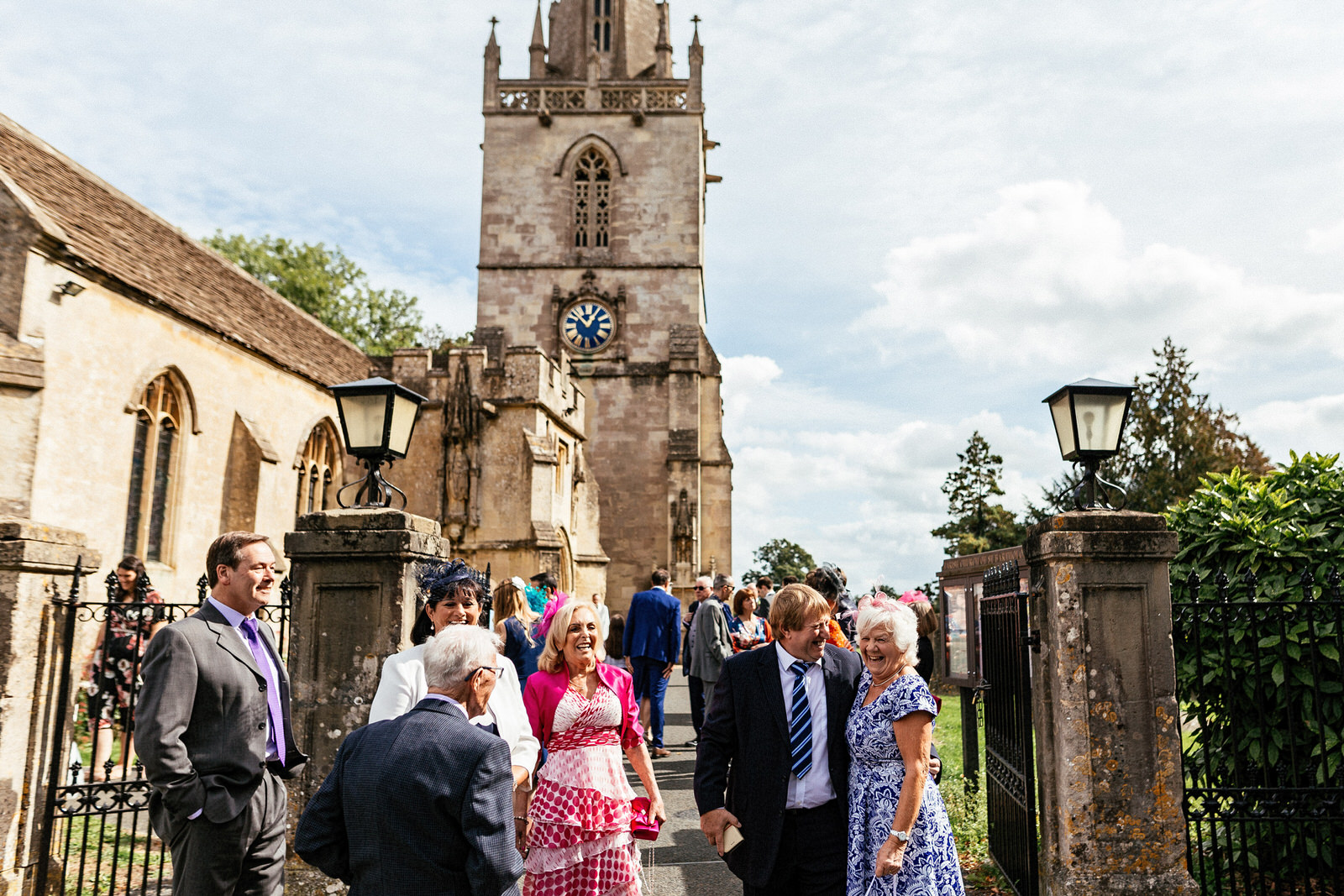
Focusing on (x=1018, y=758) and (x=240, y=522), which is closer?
(x=1018, y=758)

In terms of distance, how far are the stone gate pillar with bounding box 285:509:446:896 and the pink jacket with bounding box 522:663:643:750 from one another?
138cm

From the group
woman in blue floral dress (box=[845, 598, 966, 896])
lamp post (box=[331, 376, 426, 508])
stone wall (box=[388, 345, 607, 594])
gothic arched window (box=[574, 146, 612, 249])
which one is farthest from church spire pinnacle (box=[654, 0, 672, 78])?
woman in blue floral dress (box=[845, 598, 966, 896])

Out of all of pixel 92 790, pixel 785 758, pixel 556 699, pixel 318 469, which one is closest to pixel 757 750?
pixel 785 758

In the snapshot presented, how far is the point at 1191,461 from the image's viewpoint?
86.8 feet

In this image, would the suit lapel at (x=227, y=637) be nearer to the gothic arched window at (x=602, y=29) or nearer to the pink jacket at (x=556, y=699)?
the pink jacket at (x=556, y=699)

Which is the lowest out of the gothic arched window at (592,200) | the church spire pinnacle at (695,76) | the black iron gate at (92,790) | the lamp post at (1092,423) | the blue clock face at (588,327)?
the black iron gate at (92,790)

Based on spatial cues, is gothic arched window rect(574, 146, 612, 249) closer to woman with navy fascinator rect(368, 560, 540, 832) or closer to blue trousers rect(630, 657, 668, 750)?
blue trousers rect(630, 657, 668, 750)

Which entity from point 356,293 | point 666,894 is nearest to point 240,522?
point 666,894

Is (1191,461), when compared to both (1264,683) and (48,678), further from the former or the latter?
(48,678)

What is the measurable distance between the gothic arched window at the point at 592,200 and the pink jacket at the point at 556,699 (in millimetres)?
25154

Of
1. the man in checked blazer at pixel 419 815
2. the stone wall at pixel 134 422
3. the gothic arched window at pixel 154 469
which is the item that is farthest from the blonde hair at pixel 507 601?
the gothic arched window at pixel 154 469

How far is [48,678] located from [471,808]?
4.26 metres

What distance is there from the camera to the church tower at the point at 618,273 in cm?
2675

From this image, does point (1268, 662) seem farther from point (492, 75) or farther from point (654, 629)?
point (492, 75)
